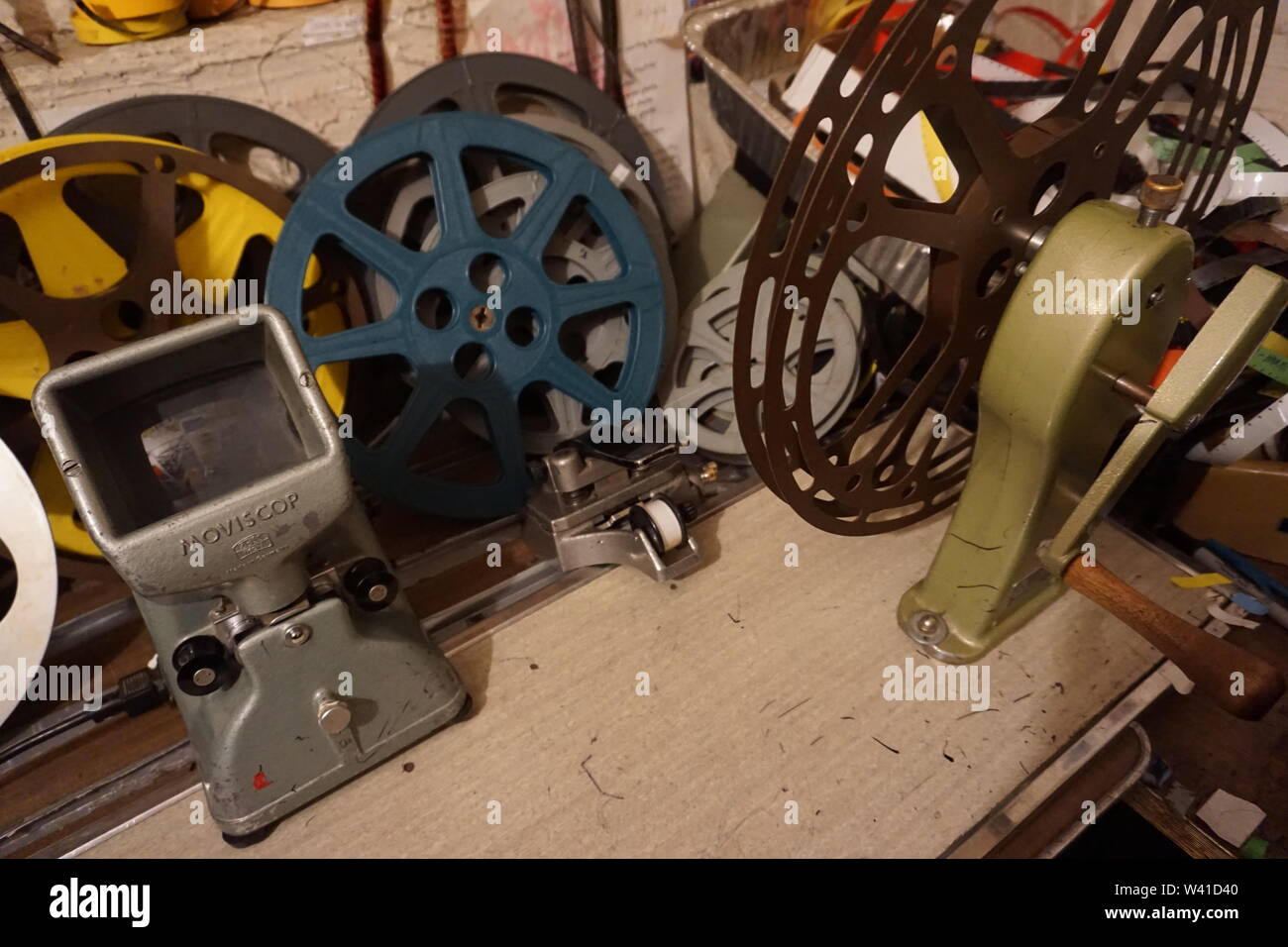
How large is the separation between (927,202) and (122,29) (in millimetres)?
1018

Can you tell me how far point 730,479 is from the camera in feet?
3.98

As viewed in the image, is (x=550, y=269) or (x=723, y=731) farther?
(x=550, y=269)

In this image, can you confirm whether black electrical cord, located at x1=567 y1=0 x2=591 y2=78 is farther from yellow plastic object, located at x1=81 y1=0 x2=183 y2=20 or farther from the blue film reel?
yellow plastic object, located at x1=81 y1=0 x2=183 y2=20

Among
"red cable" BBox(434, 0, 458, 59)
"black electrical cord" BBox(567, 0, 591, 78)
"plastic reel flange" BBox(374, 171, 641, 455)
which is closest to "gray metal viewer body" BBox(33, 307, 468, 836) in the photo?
"plastic reel flange" BBox(374, 171, 641, 455)

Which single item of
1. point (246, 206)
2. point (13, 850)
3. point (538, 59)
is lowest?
point (13, 850)

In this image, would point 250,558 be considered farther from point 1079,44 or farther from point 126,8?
point 1079,44

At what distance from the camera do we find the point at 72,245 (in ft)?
3.15

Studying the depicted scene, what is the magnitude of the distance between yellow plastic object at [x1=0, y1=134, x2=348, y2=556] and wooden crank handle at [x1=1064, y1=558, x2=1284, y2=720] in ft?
2.90

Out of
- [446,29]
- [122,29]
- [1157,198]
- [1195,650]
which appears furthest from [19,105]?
[1195,650]

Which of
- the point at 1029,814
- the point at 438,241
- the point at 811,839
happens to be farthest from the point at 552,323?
the point at 1029,814

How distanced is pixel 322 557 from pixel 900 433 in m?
0.65

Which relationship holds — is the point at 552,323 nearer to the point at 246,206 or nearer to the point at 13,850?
the point at 246,206

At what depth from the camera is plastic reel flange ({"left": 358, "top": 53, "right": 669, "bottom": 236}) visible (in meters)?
1.14

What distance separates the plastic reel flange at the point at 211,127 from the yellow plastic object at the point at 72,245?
3.1 inches
